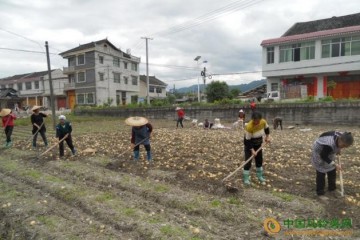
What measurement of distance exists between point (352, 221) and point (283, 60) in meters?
29.4

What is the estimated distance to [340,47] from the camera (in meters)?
28.1

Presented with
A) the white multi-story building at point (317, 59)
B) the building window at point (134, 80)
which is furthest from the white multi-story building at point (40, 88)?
the white multi-story building at point (317, 59)

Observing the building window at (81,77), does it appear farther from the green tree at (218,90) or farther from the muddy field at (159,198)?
the muddy field at (159,198)

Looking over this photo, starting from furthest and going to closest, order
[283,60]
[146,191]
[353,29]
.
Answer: [283,60] < [353,29] < [146,191]

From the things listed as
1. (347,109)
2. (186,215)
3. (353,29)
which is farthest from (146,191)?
(353,29)

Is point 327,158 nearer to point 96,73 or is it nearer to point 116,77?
point 96,73

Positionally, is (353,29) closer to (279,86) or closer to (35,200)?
(279,86)

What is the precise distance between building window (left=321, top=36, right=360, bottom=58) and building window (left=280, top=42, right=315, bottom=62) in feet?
Result: 3.77

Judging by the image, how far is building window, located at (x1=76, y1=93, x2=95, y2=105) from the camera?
46647 millimetres

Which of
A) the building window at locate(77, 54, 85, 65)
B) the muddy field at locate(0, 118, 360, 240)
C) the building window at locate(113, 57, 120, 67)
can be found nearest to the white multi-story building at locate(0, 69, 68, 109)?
the building window at locate(77, 54, 85, 65)

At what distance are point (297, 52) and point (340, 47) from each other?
4151mm

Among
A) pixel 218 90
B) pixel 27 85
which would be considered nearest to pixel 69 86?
pixel 27 85

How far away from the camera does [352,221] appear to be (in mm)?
4844

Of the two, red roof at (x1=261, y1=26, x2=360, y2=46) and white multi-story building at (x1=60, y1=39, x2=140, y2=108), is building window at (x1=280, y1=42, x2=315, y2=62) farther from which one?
white multi-story building at (x1=60, y1=39, x2=140, y2=108)
